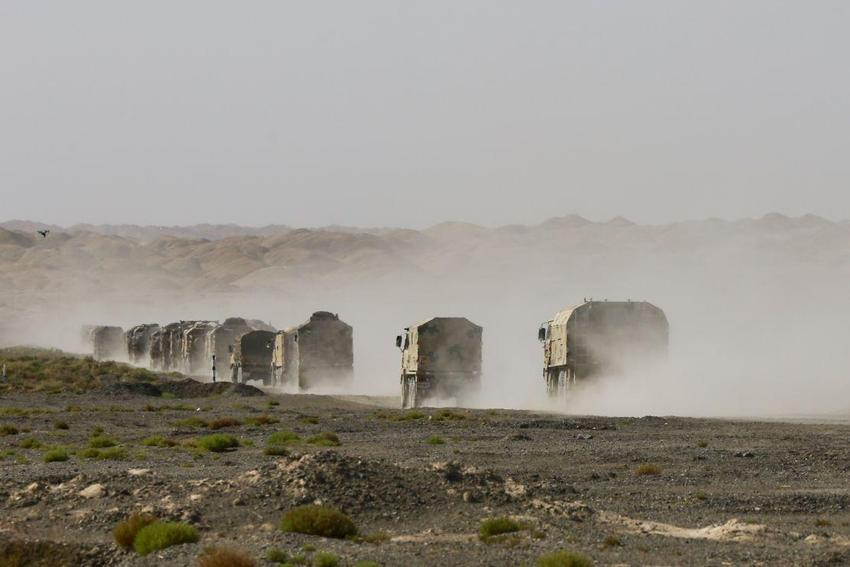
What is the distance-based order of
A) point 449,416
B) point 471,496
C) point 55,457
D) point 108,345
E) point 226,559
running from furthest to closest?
point 108,345 < point 449,416 < point 55,457 < point 471,496 < point 226,559

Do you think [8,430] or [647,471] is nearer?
[647,471]

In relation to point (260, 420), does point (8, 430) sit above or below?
below

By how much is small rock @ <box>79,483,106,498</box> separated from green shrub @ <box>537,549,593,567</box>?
896 cm

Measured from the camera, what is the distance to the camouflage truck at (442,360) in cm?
5050

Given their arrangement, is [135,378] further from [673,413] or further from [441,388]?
[673,413]

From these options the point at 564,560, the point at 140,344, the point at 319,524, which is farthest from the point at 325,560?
the point at 140,344

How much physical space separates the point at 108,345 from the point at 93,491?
9472 cm

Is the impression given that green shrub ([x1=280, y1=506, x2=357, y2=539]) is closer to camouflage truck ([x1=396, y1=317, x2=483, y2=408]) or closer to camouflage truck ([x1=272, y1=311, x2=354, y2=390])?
camouflage truck ([x1=396, y1=317, x2=483, y2=408])

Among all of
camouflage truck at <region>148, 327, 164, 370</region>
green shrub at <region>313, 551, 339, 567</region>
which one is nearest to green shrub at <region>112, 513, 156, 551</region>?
green shrub at <region>313, 551, 339, 567</region>

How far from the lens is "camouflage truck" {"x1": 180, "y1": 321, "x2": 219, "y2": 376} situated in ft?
276

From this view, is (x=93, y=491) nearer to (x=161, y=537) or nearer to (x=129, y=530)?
(x=129, y=530)

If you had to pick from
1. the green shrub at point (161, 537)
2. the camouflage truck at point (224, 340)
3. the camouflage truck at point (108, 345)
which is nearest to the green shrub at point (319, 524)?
the green shrub at point (161, 537)

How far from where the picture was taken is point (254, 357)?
71.9 m

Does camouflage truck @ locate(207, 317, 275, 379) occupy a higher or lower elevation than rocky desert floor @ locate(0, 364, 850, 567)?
higher
